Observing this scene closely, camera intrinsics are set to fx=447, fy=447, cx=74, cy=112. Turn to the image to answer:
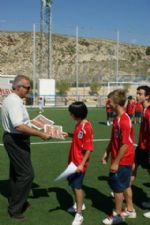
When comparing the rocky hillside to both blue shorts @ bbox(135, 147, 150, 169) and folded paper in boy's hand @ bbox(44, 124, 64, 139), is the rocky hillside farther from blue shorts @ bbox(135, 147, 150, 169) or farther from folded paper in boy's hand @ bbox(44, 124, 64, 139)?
folded paper in boy's hand @ bbox(44, 124, 64, 139)

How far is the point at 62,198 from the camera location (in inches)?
293

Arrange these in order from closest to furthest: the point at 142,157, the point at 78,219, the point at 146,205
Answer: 1. the point at 78,219
2. the point at 142,157
3. the point at 146,205

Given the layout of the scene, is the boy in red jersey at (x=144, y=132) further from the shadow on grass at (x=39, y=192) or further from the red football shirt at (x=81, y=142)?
the shadow on grass at (x=39, y=192)

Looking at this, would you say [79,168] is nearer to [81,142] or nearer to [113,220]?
[81,142]

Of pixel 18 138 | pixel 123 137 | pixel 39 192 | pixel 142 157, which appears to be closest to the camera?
pixel 123 137

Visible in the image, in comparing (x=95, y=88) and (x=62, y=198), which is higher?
(x=95, y=88)

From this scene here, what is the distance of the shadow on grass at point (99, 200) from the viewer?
6.92 metres

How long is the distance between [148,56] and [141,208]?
129 m

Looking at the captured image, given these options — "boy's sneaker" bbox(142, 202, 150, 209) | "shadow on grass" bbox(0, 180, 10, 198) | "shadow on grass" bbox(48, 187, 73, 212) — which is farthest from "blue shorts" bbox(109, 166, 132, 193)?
"shadow on grass" bbox(0, 180, 10, 198)

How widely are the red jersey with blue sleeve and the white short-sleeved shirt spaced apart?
4.05 feet

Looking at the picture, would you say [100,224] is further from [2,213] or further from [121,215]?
[2,213]

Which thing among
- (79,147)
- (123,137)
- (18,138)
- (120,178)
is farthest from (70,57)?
(123,137)

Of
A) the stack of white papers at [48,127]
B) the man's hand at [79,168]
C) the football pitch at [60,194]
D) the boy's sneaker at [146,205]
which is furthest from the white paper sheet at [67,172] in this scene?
the boy's sneaker at [146,205]

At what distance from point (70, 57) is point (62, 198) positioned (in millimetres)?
113778
